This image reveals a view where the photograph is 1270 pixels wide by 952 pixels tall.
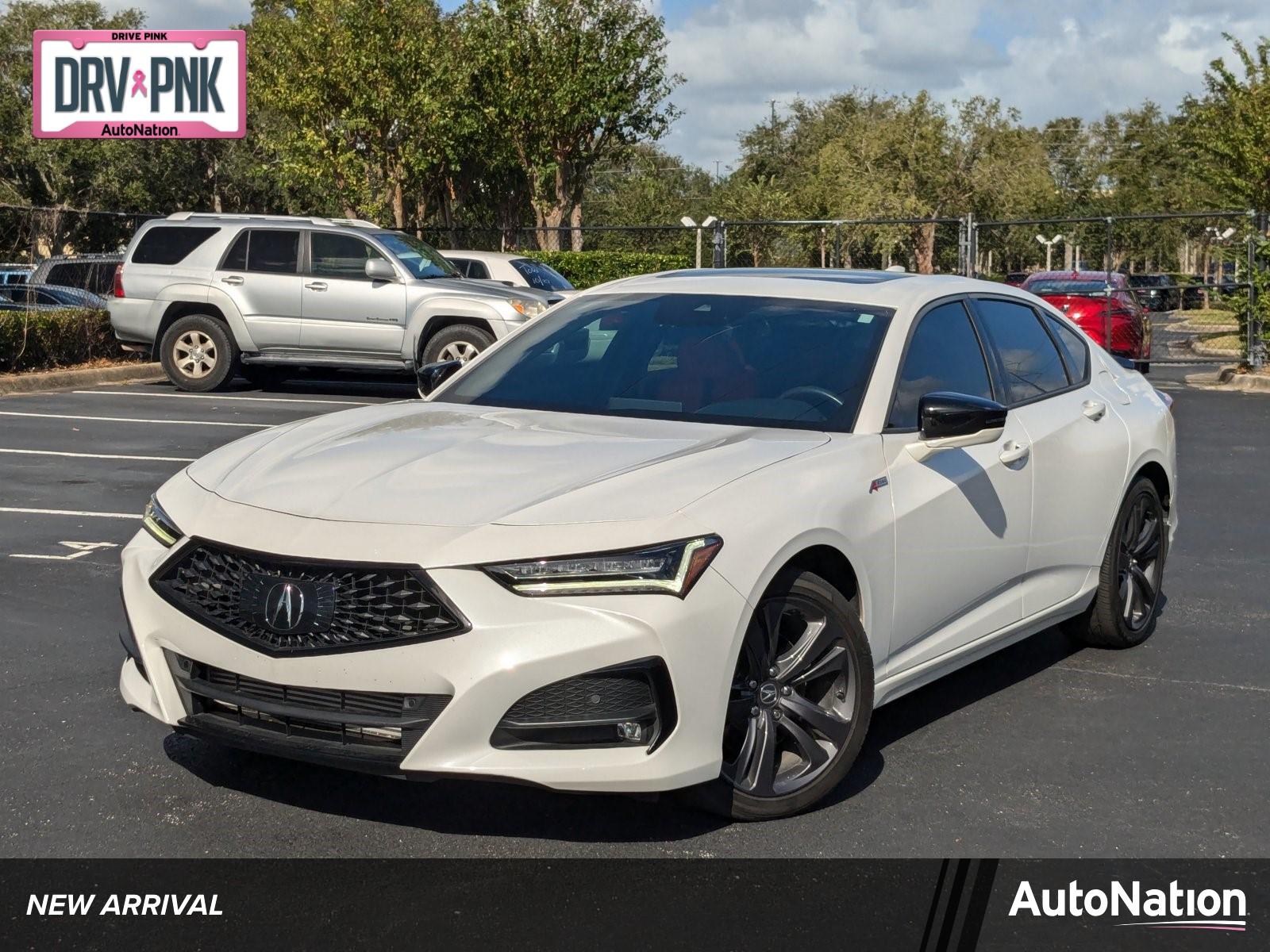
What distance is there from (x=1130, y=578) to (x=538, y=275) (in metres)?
17.0

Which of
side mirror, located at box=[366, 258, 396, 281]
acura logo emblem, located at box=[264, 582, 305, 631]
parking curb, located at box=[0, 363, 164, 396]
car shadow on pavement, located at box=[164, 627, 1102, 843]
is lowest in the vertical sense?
car shadow on pavement, located at box=[164, 627, 1102, 843]

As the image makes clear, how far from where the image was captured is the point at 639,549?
13.4 ft

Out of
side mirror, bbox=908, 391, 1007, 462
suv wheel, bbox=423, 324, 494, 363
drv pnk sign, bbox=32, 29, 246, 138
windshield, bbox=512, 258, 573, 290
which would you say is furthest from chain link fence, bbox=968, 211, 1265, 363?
side mirror, bbox=908, 391, 1007, 462

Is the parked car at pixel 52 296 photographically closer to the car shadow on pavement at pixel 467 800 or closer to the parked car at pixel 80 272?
the parked car at pixel 80 272

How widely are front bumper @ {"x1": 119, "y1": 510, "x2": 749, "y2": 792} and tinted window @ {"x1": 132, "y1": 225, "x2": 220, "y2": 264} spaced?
15.1 m

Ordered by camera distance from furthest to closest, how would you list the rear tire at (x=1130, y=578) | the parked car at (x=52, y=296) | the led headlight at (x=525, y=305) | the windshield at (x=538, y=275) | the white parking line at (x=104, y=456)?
the windshield at (x=538, y=275)
the parked car at (x=52, y=296)
the led headlight at (x=525, y=305)
the white parking line at (x=104, y=456)
the rear tire at (x=1130, y=578)

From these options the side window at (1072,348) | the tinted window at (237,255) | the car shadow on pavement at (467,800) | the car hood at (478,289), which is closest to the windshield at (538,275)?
the car hood at (478,289)

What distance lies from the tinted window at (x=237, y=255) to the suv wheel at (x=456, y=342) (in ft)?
8.21

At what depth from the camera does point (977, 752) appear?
207 inches

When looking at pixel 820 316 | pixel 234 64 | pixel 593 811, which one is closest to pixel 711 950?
pixel 593 811

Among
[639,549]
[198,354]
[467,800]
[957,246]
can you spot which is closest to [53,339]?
[198,354]

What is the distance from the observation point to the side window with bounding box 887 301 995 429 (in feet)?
17.5

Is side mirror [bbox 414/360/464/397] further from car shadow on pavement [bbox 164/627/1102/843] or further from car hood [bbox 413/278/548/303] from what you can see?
car hood [bbox 413/278/548/303]

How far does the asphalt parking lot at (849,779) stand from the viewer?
436cm
